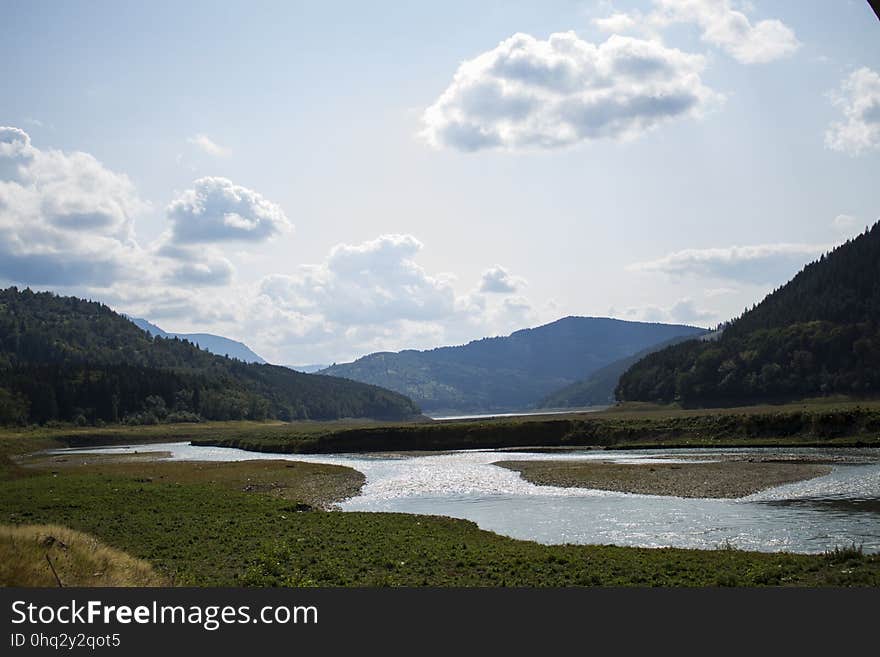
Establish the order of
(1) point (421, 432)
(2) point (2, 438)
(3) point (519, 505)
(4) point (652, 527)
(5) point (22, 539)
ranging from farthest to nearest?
(2) point (2, 438)
(1) point (421, 432)
(3) point (519, 505)
(4) point (652, 527)
(5) point (22, 539)

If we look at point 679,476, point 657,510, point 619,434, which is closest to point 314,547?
point 657,510

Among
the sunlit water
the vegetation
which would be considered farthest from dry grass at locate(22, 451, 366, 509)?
the vegetation

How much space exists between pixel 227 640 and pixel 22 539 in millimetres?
10859

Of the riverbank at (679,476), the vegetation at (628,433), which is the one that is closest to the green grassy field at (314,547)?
the riverbank at (679,476)

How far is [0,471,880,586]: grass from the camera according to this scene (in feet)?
72.3

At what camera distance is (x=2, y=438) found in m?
153

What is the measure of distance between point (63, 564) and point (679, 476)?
4875 centimetres

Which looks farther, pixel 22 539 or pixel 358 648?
pixel 22 539

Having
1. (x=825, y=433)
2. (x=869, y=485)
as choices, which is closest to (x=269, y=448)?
(x=825, y=433)

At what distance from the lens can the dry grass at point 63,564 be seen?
1797 cm

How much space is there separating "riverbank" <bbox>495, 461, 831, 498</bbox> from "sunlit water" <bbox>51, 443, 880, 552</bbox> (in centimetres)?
171

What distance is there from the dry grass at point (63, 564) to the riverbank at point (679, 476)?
120 feet

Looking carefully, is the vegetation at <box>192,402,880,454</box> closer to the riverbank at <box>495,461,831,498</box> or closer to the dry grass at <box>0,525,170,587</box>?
the riverbank at <box>495,461,831,498</box>

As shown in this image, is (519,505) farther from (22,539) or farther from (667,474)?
(22,539)
